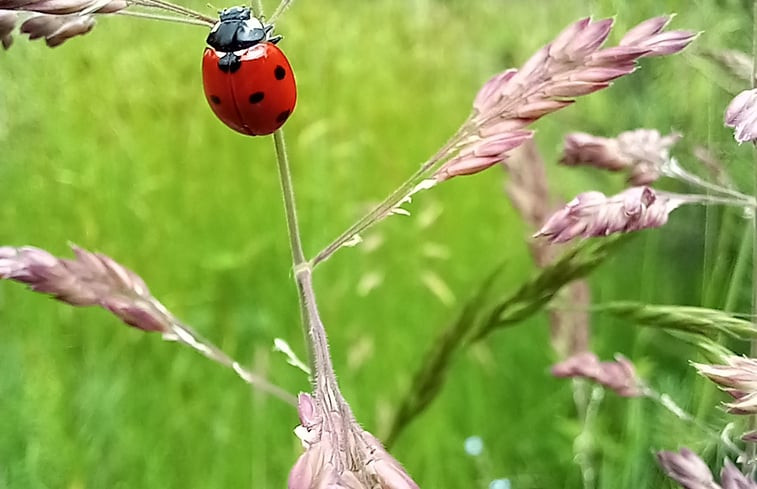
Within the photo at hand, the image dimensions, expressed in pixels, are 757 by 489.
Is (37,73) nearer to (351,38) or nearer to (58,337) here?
(58,337)

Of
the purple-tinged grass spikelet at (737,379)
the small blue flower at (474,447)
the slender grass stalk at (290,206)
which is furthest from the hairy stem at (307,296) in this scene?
the small blue flower at (474,447)

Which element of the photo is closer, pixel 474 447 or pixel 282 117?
pixel 282 117

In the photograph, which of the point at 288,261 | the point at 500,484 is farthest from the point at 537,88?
the point at 288,261

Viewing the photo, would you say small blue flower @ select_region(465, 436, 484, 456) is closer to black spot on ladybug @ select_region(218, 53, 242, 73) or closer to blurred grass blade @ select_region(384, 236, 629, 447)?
blurred grass blade @ select_region(384, 236, 629, 447)

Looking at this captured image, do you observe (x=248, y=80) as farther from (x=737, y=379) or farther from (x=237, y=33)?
(x=737, y=379)

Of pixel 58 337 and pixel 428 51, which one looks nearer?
pixel 58 337

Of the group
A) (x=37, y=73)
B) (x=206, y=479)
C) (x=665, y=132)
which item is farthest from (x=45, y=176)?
(x=665, y=132)
